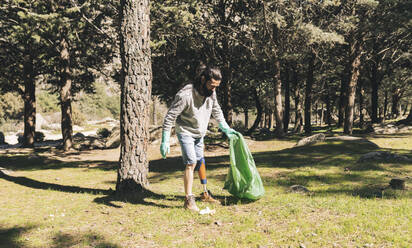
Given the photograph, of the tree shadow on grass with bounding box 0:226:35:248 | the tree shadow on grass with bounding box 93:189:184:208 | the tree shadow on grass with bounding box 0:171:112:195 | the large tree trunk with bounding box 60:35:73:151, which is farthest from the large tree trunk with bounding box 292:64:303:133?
the tree shadow on grass with bounding box 0:226:35:248

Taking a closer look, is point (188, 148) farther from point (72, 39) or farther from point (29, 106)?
point (29, 106)

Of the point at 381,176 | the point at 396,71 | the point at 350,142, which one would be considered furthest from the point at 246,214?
the point at 396,71

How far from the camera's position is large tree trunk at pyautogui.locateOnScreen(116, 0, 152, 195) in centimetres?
614

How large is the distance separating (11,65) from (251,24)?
15.7 m

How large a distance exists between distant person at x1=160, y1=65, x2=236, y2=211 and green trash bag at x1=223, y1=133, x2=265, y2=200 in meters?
0.71

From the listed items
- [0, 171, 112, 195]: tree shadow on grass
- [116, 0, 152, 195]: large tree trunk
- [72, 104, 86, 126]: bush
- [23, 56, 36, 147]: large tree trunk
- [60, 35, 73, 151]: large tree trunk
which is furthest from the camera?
[72, 104, 86, 126]: bush

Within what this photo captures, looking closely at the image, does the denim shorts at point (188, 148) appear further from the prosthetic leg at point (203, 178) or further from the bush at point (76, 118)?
the bush at point (76, 118)

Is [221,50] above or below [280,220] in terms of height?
above

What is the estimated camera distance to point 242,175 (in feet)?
17.7

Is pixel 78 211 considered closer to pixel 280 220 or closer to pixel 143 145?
pixel 143 145

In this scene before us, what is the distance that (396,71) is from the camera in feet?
114

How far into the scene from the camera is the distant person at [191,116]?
477 cm

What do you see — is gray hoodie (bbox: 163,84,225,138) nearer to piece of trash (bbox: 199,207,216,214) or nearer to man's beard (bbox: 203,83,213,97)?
man's beard (bbox: 203,83,213,97)

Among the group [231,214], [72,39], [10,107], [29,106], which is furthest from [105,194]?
[10,107]
